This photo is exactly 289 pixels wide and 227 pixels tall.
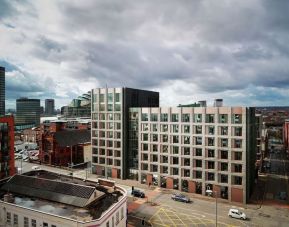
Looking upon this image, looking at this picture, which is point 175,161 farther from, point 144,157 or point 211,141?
point 211,141

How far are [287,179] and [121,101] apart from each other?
68794 mm

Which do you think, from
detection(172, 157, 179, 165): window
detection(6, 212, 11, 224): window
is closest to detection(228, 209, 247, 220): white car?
detection(172, 157, 179, 165): window

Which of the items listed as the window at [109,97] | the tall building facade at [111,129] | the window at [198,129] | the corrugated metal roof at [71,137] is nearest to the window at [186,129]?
the window at [198,129]

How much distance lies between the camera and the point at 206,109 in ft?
238

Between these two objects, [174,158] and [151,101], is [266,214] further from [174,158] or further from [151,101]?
[151,101]

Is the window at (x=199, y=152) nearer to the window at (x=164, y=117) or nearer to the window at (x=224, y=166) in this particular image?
the window at (x=224, y=166)

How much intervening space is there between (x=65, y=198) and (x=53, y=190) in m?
4.17

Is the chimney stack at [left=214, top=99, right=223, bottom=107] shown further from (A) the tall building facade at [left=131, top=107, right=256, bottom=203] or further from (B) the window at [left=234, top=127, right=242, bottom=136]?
(B) the window at [left=234, top=127, right=242, bottom=136]

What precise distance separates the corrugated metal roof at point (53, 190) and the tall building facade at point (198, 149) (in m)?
34.7

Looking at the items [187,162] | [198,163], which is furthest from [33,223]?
[198,163]

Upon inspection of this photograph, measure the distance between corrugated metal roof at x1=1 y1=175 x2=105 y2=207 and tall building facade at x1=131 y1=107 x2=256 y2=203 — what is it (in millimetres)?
34680

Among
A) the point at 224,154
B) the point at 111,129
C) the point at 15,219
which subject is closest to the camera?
the point at 15,219

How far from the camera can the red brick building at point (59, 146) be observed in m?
108

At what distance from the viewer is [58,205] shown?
143 feet
